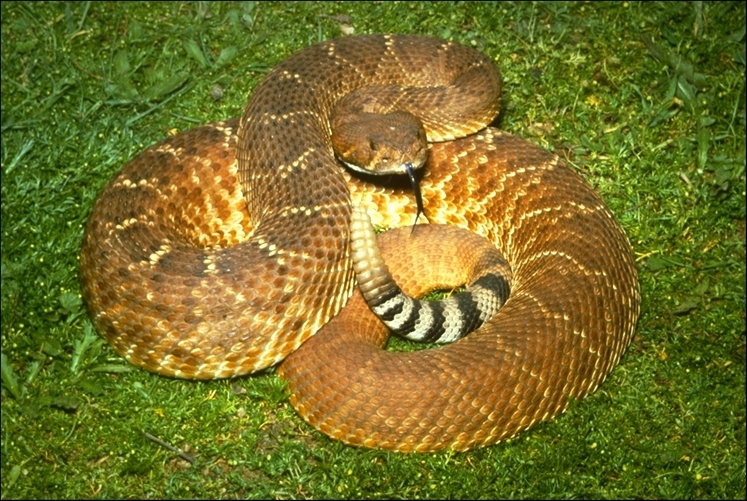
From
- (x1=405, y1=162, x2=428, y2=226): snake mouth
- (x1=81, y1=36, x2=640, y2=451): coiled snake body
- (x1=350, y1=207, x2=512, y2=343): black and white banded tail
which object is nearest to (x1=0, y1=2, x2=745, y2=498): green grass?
(x1=81, y1=36, x2=640, y2=451): coiled snake body

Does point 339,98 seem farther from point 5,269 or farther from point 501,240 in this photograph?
point 5,269

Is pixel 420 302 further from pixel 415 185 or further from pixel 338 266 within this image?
pixel 415 185

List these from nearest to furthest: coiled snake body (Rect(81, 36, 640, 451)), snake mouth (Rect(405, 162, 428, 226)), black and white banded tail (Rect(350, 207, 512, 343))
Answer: coiled snake body (Rect(81, 36, 640, 451)), black and white banded tail (Rect(350, 207, 512, 343)), snake mouth (Rect(405, 162, 428, 226))

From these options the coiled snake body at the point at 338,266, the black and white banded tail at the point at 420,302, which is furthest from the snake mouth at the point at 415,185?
the black and white banded tail at the point at 420,302

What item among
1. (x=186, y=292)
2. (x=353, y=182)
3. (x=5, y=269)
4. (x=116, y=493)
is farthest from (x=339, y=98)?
(x=116, y=493)

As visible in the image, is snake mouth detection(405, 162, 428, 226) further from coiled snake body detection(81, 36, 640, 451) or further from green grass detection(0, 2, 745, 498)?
green grass detection(0, 2, 745, 498)

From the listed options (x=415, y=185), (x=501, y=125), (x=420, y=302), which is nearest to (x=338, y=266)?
(x=420, y=302)
